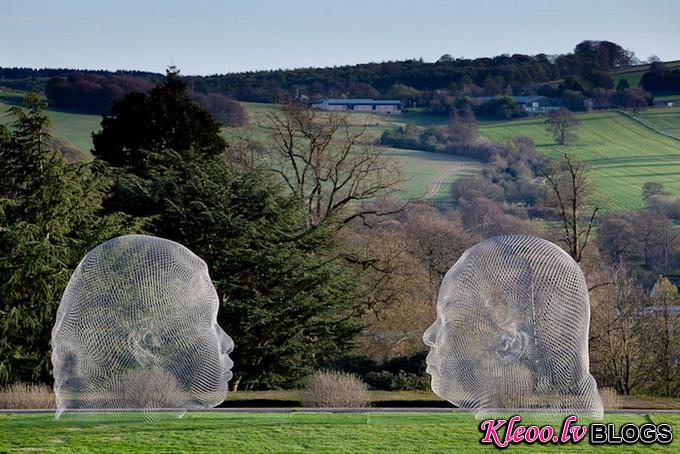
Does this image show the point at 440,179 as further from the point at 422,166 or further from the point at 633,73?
the point at 633,73

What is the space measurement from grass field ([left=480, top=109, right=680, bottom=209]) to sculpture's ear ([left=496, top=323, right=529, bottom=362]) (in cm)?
7448

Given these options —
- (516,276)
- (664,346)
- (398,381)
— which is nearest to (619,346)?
(664,346)

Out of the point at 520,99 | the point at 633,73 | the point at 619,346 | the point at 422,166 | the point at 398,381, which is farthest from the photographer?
the point at 633,73

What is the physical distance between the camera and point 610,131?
109562 mm

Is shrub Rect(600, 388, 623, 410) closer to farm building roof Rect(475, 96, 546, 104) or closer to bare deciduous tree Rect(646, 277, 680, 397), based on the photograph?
bare deciduous tree Rect(646, 277, 680, 397)

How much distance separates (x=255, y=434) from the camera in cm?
1719

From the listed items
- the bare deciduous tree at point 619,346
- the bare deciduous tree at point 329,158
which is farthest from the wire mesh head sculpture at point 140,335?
the bare deciduous tree at point 329,158

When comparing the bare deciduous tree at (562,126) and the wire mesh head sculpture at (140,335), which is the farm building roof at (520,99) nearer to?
the bare deciduous tree at (562,126)

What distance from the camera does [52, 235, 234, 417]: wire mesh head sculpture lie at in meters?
15.5

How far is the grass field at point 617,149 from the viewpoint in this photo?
9344 cm

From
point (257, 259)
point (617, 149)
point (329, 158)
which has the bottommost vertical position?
point (617, 149)

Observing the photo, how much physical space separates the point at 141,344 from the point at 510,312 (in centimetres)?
529

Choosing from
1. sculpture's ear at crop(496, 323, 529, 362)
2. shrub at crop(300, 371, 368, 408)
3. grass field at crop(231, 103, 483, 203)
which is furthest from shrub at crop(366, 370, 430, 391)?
grass field at crop(231, 103, 483, 203)

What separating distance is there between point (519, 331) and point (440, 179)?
244 ft
